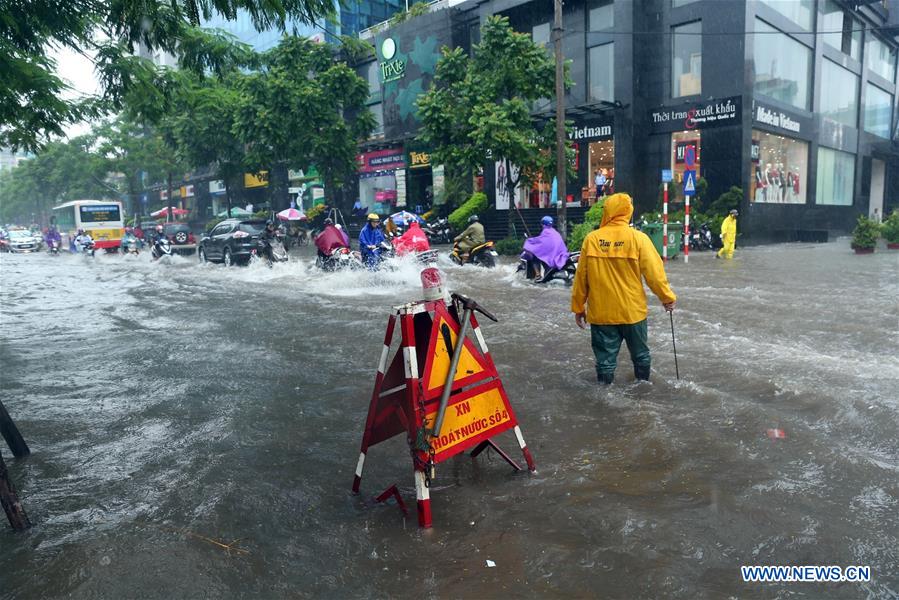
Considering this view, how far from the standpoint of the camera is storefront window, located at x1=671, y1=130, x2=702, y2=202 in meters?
22.2

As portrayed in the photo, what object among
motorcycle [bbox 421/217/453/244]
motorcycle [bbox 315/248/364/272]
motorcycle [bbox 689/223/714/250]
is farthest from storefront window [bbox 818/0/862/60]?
motorcycle [bbox 315/248/364/272]

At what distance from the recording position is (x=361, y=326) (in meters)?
9.06

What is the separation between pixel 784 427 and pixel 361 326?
581cm

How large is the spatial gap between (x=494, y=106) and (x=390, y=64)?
42.9 feet

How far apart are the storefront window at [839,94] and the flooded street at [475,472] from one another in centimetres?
2299

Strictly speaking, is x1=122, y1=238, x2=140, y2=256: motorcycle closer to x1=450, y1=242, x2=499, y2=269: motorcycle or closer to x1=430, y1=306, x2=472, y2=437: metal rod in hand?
x1=450, y1=242, x2=499, y2=269: motorcycle

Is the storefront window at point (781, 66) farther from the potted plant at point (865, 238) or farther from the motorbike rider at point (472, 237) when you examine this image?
the motorbike rider at point (472, 237)

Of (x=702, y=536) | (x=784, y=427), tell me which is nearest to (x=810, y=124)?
(x=784, y=427)

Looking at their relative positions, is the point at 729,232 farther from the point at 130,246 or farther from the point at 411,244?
the point at 130,246

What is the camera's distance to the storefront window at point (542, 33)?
81.9 ft

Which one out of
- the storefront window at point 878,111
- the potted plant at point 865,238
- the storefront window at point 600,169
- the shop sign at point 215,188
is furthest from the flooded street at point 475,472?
the shop sign at point 215,188

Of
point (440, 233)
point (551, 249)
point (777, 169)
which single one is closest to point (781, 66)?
point (777, 169)

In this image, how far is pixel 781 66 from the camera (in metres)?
23.2

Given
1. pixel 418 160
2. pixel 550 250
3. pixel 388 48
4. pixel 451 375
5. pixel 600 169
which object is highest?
pixel 388 48
